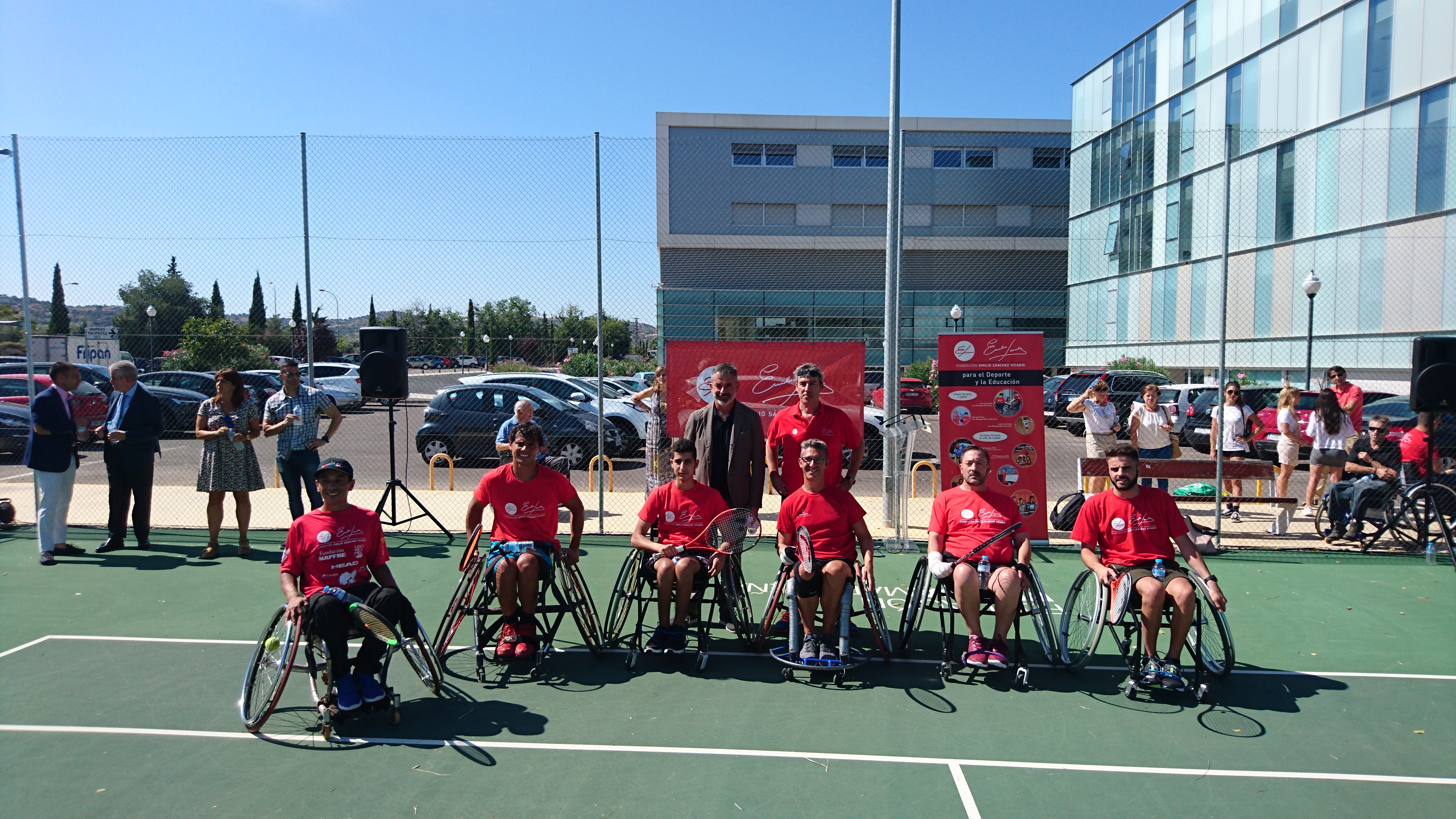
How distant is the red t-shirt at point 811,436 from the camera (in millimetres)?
5613

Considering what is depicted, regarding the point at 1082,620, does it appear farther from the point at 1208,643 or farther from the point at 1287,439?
the point at 1287,439

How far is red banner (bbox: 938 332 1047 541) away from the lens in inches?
307

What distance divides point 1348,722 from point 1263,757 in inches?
29.9

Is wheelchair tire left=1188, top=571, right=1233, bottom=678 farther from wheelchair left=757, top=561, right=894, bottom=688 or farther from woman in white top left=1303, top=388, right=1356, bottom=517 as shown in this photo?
woman in white top left=1303, top=388, right=1356, bottom=517

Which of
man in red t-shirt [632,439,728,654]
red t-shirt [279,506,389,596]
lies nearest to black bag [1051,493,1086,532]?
man in red t-shirt [632,439,728,654]

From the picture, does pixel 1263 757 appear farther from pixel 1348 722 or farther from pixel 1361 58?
pixel 1361 58

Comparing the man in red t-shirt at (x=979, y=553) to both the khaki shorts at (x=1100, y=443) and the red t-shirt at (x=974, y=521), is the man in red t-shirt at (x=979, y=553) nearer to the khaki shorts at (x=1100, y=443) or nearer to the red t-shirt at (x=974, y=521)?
the red t-shirt at (x=974, y=521)

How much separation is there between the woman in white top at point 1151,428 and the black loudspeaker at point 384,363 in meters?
7.05

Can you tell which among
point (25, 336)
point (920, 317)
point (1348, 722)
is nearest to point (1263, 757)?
point (1348, 722)

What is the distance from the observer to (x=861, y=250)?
11039 millimetres

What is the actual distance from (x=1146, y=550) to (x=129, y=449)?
7971 mm

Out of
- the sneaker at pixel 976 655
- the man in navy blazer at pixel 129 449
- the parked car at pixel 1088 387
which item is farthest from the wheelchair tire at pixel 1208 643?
the parked car at pixel 1088 387

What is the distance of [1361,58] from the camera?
61.1ft

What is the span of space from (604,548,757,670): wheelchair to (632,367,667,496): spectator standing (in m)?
2.97
